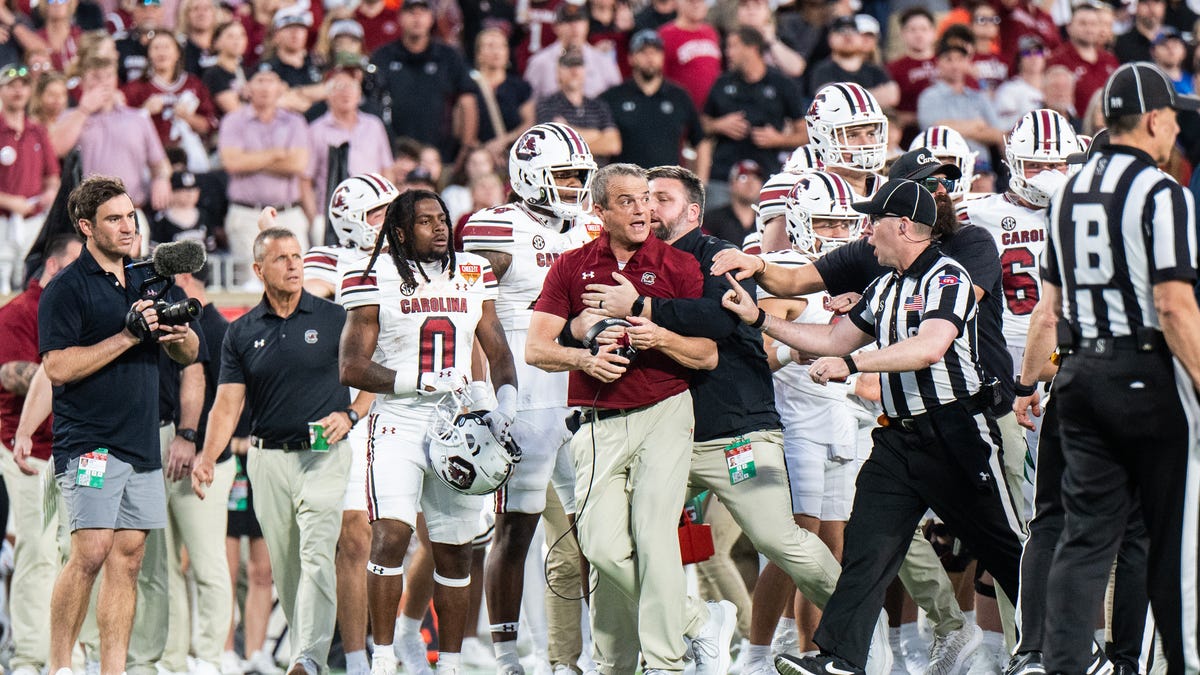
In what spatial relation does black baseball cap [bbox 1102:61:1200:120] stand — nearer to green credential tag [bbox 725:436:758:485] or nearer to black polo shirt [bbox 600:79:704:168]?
green credential tag [bbox 725:436:758:485]

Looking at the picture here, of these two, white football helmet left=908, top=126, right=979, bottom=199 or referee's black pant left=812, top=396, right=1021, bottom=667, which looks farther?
white football helmet left=908, top=126, right=979, bottom=199

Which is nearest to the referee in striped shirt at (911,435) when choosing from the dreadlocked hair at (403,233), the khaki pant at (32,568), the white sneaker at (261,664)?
the dreadlocked hair at (403,233)

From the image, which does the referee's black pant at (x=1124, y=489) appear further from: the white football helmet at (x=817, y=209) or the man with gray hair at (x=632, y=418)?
the white football helmet at (x=817, y=209)

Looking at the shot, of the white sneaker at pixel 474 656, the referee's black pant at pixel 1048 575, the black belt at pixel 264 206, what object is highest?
the black belt at pixel 264 206

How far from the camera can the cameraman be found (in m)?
8.65

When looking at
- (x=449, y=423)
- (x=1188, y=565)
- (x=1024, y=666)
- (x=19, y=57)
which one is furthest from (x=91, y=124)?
(x=1188, y=565)

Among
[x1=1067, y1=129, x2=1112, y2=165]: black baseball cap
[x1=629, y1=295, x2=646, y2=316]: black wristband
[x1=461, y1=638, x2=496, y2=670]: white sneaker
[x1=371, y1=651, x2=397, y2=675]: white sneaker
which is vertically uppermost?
[x1=1067, y1=129, x2=1112, y2=165]: black baseball cap

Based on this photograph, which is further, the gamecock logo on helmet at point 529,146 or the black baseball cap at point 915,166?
the gamecock logo on helmet at point 529,146

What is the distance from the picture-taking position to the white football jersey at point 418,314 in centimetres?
866

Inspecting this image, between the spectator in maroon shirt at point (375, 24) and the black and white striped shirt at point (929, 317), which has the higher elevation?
the spectator in maroon shirt at point (375, 24)

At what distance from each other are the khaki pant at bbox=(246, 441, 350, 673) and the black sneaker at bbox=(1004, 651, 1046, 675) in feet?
12.2

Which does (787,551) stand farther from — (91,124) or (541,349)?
(91,124)

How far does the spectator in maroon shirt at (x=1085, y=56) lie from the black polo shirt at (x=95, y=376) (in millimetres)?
10135

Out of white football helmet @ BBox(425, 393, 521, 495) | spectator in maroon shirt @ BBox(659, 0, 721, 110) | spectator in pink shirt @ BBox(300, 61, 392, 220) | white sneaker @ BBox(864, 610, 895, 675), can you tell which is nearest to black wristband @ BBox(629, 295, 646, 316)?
white football helmet @ BBox(425, 393, 521, 495)
